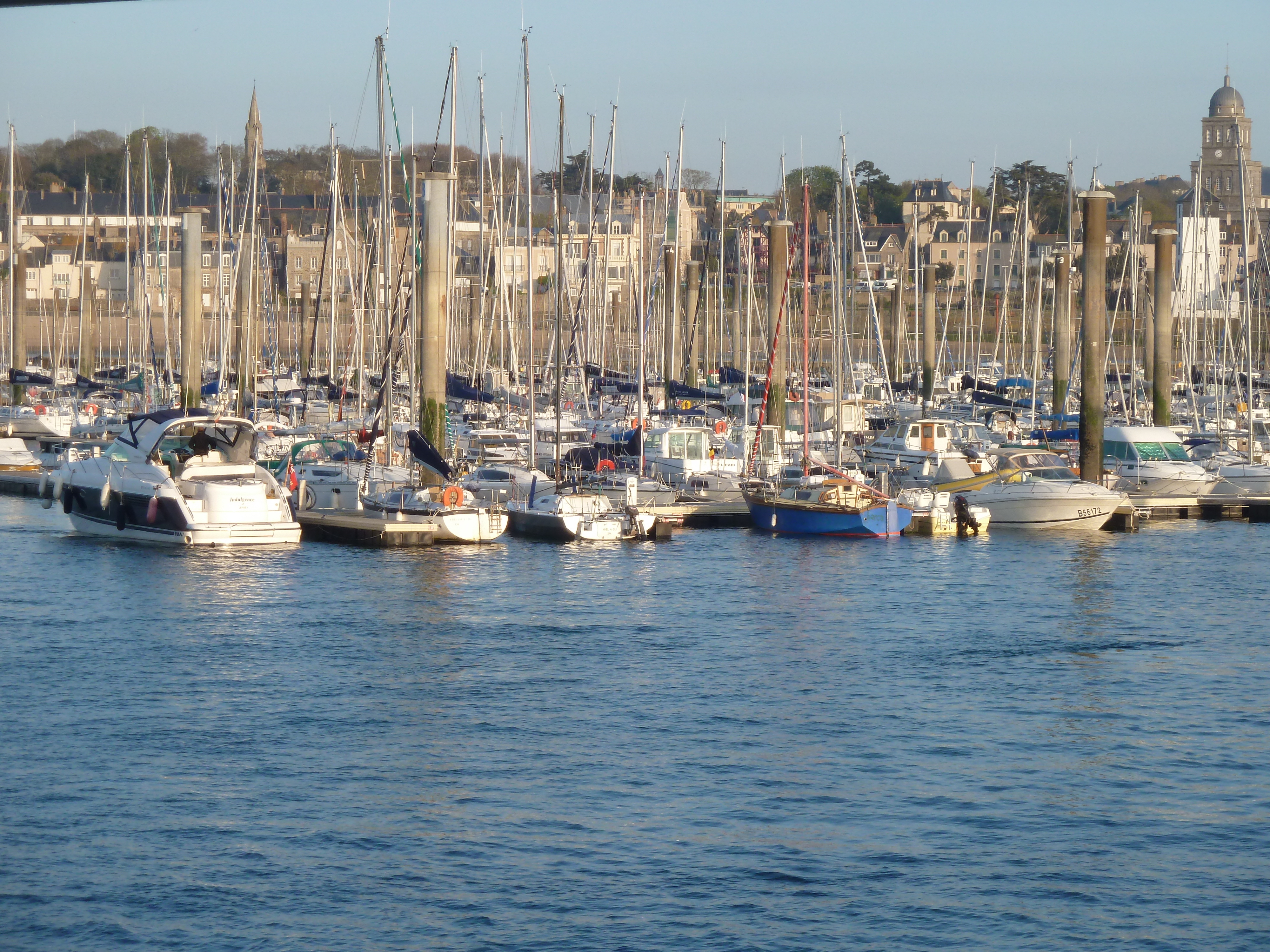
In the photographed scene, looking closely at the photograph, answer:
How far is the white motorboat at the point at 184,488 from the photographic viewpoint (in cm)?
3569

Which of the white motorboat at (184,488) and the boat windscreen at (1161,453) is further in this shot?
the boat windscreen at (1161,453)

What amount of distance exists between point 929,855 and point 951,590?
17.5 meters

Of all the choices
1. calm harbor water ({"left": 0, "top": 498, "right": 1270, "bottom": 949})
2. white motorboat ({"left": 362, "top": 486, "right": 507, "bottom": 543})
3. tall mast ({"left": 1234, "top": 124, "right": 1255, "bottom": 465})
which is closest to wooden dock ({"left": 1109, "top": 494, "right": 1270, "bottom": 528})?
tall mast ({"left": 1234, "top": 124, "right": 1255, "bottom": 465})

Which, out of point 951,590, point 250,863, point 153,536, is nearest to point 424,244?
point 153,536

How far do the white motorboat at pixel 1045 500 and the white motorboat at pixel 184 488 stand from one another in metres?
18.3

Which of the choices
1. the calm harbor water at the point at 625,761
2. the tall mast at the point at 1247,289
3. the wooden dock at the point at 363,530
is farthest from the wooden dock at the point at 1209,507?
the wooden dock at the point at 363,530

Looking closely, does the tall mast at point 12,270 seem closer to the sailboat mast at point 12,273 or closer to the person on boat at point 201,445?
the sailboat mast at point 12,273

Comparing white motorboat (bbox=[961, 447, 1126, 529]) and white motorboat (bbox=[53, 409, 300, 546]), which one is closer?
white motorboat (bbox=[53, 409, 300, 546])

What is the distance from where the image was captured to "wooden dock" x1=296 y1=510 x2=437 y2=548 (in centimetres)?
3728

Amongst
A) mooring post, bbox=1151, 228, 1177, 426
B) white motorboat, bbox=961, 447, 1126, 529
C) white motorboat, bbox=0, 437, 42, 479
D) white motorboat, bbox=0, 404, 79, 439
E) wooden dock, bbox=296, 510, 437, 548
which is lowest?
wooden dock, bbox=296, 510, 437, 548

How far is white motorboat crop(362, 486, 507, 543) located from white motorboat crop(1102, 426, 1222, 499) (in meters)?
18.0

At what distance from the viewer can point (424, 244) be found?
131 ft

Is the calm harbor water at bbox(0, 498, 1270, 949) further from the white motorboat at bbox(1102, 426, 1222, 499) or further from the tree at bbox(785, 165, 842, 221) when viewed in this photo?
the tree at bbox(785, 165, 842, 221)

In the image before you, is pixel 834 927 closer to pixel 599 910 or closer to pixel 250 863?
pixel 599 910
